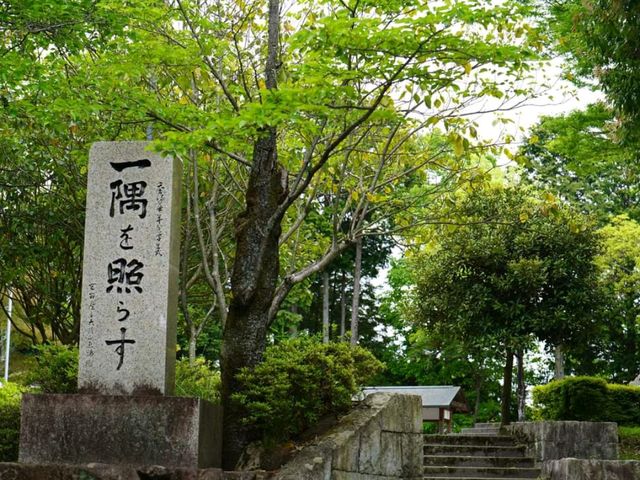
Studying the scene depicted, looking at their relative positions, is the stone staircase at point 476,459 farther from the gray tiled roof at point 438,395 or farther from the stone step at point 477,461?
the gray tiled roof at point 438,395

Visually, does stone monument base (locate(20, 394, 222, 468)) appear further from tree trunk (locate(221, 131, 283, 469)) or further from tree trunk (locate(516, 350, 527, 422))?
tree trunk (locate(516, 350, 527, 422))

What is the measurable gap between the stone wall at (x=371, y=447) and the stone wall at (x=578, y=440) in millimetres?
5633

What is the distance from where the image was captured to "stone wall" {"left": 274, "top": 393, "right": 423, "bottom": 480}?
845cm

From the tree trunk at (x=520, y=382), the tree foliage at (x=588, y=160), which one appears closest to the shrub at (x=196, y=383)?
the tree foliage at (x=588, y=160)

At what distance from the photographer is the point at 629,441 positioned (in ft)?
53.5

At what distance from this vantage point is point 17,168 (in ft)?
44.4

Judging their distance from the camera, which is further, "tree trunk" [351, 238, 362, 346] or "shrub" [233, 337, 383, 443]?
"tree trunk" [351, 238, 362, 346]

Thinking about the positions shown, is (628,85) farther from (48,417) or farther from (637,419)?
(48,417)

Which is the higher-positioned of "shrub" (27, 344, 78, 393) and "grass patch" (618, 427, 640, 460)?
"shrub" (27, 344, 78, 393)

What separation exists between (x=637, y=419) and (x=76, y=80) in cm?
1333

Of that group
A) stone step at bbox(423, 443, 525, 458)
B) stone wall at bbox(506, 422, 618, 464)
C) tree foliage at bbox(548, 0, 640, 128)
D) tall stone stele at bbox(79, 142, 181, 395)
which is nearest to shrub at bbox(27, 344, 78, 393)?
tall stone stele at bbox(79, 142, 181, 395)

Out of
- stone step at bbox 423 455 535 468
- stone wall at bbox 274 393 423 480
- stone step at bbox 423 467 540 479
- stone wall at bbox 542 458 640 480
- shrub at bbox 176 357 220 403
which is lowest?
stone step at bbox 423 467 540 479

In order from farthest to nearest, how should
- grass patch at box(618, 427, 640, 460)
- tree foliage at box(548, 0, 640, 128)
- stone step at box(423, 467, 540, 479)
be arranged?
grass patch at box(618, 427, 640, 460)
stone step at box(423, 467, 540, 479)
tree foliage at box(548, 0, 640, 128)

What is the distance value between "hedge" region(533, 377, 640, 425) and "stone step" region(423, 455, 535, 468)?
196cm
